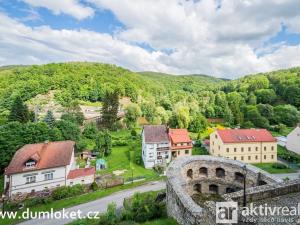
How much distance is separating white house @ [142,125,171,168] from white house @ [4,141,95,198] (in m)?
10.2

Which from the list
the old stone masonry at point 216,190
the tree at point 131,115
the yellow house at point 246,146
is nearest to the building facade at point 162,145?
the yellow house at point 246,146

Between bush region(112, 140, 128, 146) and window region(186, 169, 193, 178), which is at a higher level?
window region(186, 169, 193, 178)

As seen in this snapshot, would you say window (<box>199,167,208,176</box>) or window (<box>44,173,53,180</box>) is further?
window (<box>44,173,53,180</box>)

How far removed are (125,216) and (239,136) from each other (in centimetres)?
2683

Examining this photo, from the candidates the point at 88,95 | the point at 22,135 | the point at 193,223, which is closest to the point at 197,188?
the point at 193,223

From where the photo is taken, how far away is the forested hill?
2608 inches

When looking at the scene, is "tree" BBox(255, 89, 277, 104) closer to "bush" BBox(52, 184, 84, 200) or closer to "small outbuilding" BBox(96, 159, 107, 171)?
"small outbuilding" BBox(96, 159, 107, 171)

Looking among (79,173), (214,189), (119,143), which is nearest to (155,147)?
(79,173)

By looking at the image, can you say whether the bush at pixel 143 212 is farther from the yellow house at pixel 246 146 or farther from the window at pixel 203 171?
the yellow house at pixel 246 146

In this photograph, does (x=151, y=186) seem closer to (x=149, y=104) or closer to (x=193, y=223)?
(x=193, y=223)

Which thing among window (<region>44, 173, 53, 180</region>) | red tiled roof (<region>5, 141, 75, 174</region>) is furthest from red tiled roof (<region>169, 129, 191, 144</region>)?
window (<region>44, 173, 53, 180</region>)

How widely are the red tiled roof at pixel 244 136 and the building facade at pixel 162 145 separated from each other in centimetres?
637

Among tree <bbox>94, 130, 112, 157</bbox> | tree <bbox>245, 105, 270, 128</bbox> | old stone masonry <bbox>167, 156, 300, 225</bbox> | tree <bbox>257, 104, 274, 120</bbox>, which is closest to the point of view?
old stone masonry <bbox>167, 156, 300, 225</bbox>

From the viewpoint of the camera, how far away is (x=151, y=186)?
26.6m
